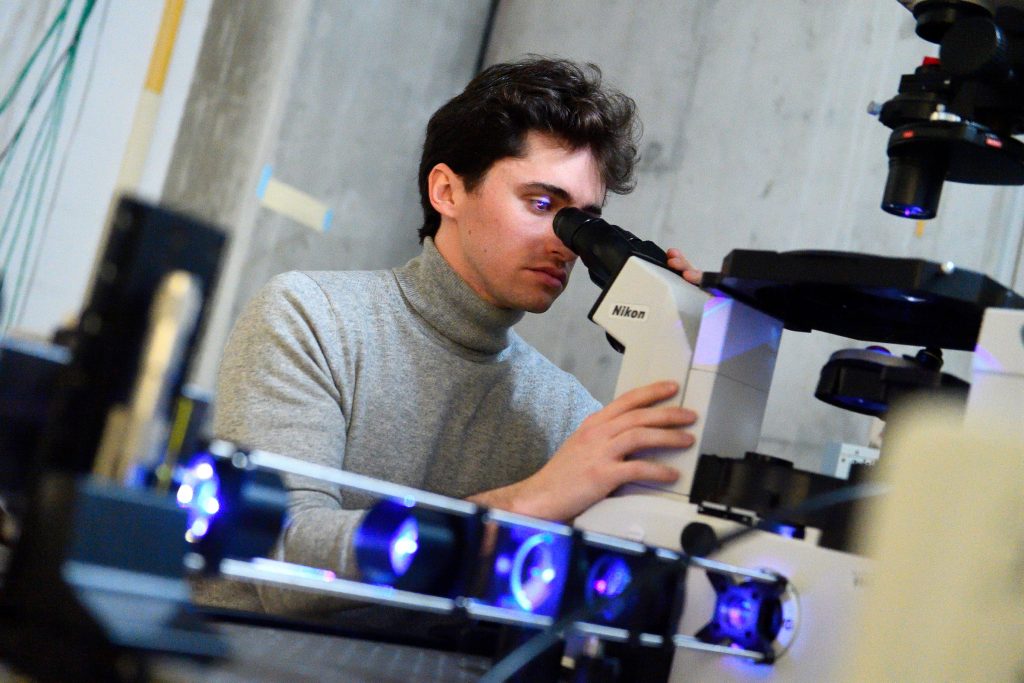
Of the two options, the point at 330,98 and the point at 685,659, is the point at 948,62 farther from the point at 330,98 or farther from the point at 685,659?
the point at 330,98

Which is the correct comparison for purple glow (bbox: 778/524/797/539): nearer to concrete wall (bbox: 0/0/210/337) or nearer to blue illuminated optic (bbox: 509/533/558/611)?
blue illuminated optic (bbox: 509/533/558/611)

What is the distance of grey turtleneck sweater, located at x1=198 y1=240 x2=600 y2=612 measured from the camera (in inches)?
53.6

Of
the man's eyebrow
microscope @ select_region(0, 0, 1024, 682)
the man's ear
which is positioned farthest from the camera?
the man's ear

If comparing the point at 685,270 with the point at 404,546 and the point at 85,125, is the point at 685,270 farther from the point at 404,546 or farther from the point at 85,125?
the point at 85,125

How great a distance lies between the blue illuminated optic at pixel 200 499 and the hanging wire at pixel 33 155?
4.83ft

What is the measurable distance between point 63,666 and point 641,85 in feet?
7.88

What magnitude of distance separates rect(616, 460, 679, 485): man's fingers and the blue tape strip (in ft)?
5.31

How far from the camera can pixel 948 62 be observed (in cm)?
102

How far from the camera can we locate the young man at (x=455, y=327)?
1407 mm

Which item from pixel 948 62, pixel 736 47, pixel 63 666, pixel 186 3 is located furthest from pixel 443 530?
pixel 736 47

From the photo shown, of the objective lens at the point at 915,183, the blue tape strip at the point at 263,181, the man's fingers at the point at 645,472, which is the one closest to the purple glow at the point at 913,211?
the objective lens at the point at 915,183

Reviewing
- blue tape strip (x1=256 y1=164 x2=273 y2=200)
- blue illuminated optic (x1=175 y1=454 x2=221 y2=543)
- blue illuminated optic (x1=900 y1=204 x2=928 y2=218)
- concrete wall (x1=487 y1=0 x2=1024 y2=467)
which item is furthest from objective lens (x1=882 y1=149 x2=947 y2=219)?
blue tape strip (x1=256 y1=164 x2=273 y2=200)

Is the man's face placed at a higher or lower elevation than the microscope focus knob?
lower

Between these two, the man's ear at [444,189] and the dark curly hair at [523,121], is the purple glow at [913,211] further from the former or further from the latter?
the man's ear at [444,189]
